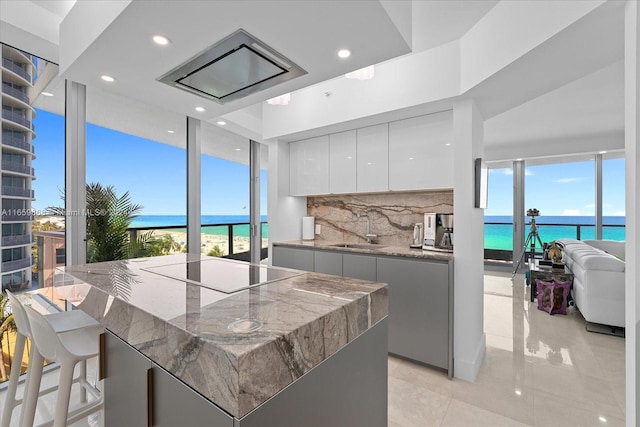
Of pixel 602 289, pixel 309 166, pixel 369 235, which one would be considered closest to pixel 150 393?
pixel 369 235

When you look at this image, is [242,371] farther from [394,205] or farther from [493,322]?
[493,322]

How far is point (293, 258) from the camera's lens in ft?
11.1

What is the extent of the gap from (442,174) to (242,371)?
2.49 meters

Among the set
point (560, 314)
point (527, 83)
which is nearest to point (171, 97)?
point (527, 83)

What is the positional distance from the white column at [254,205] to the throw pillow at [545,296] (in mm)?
4027

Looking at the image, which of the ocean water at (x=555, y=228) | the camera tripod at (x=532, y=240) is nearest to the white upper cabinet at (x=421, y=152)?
the camera tripod at (x=532, y=240)

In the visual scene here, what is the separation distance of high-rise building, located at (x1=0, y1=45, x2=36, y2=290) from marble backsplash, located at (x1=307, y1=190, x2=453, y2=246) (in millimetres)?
2826

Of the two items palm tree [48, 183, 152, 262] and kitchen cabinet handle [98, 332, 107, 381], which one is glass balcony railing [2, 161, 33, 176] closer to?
palm tree [48, 183, 152, 262]

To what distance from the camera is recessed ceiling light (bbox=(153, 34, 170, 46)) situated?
1500mm

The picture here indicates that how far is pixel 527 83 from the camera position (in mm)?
2125

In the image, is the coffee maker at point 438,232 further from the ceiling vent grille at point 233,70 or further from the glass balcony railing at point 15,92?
the glass balcony railing at point 15,92

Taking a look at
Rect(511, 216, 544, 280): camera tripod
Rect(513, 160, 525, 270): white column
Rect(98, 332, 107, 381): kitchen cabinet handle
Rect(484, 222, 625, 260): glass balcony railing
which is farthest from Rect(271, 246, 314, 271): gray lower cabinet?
Rect(484, 222, 625, 260): glass balcony railing

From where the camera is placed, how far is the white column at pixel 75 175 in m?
2.42

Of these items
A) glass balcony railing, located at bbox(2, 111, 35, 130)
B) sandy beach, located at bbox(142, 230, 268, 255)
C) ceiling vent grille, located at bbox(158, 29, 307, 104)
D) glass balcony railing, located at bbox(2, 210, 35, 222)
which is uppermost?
ceiling vent grille, located at bbox(158, 29, 307, 104)
